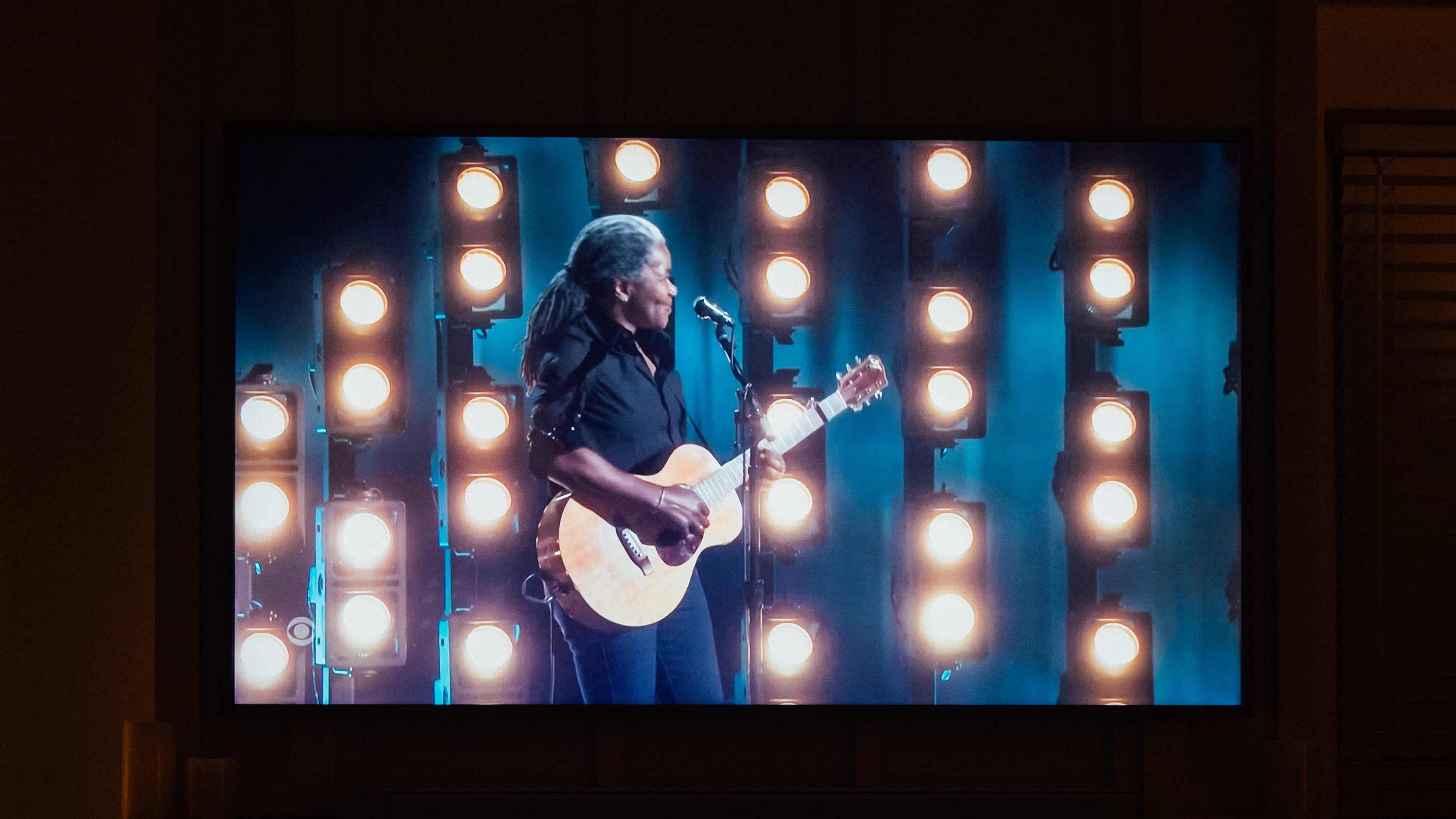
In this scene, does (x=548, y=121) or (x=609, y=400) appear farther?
(x=548, y=121)

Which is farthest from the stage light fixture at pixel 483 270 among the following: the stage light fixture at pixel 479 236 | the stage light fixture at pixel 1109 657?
the stage light fixture at pixel 1109 657

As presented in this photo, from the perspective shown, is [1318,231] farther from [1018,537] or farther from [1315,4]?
[1018,537]

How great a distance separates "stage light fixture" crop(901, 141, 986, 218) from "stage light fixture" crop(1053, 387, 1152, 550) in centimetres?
43

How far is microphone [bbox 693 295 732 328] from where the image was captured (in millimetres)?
1939

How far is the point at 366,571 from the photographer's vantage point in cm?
192

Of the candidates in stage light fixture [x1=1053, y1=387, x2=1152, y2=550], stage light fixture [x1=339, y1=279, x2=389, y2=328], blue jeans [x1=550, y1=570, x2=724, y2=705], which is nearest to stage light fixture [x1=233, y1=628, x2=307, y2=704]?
blue jeans [x1=550, y1=570, x2=724, y2=705]

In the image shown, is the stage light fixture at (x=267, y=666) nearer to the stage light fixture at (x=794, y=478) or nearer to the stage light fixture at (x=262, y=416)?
the stage light fixture at (x=262, y=416)

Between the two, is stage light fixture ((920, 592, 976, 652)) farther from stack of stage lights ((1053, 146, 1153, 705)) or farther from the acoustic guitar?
the acoustic guitar

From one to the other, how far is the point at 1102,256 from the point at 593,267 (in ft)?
3.25

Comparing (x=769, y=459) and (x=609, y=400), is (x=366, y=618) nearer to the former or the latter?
(x=609, y=400)

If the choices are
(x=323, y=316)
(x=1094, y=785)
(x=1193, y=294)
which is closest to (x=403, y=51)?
(x=323, y=316)

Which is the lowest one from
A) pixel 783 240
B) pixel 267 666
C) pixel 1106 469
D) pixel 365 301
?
pixel 267 666

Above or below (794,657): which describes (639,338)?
above

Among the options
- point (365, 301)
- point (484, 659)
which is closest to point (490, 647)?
point (484, 659)
